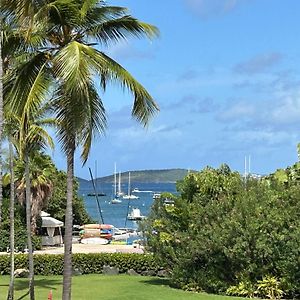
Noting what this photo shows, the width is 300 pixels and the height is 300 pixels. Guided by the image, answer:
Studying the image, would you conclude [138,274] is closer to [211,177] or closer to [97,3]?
[211,177]

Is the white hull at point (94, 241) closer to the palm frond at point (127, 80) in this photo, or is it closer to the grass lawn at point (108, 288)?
the grass lawn at point (108, 288)

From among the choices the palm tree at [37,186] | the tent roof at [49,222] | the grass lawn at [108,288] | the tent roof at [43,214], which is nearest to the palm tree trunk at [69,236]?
the grass lawn at [108,288]

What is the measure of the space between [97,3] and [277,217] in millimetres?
11447

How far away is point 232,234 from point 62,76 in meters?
12.0

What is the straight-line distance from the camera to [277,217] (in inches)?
818

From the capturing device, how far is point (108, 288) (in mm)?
23156

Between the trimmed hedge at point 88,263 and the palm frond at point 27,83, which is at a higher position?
the palm frond at point 27,83

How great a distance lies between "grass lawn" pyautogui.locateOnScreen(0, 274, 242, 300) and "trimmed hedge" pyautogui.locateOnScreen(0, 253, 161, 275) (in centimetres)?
91

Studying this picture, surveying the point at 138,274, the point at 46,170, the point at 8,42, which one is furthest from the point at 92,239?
the point at 8,42

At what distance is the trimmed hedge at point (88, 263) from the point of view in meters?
28.9

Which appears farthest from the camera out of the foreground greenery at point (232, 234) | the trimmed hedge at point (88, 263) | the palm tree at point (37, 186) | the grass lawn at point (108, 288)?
the palm tree at point (37, 186)

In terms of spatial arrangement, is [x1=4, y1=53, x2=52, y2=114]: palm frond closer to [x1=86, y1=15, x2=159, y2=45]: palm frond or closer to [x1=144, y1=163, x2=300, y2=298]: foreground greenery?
[x1=86, y1=15, x2=159, y2=45]: palm frond

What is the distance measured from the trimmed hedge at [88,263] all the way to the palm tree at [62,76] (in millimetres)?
17069

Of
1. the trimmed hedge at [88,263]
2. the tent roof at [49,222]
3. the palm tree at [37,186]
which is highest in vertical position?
the palm tree at [37,186]
